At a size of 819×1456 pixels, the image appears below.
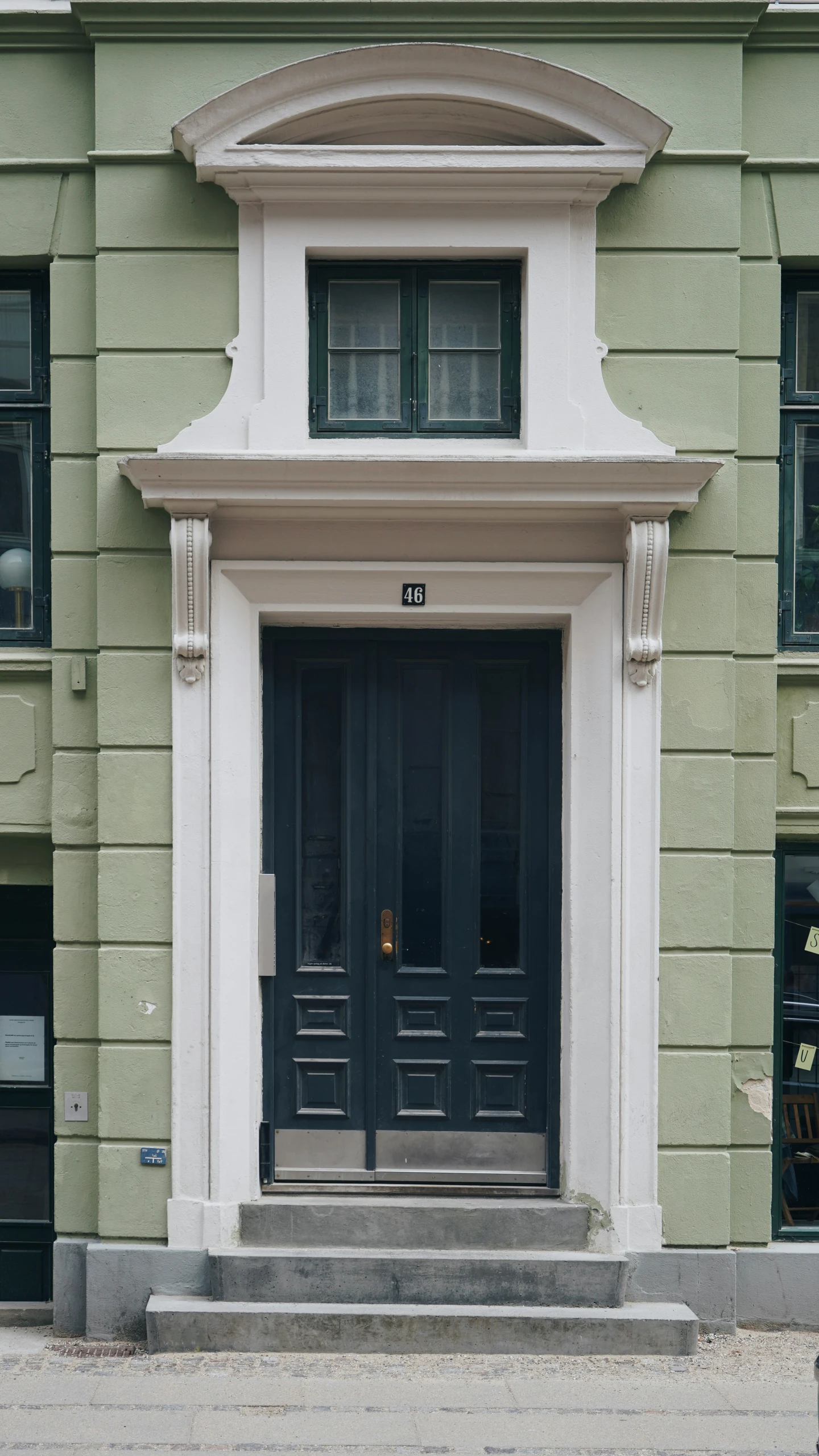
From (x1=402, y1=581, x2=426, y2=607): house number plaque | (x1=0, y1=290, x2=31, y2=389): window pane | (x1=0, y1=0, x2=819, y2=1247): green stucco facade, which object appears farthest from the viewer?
(x1=0, y1=290, x2=31, y2=389): window pane

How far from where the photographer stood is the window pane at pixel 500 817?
6.76 metres

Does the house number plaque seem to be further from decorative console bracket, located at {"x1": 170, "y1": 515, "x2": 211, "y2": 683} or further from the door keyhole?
the door keyhole

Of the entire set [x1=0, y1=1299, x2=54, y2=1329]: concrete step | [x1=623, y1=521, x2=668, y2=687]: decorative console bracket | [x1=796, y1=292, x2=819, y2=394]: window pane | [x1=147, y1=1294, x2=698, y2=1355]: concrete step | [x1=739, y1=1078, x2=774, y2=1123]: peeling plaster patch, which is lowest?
[x1=0, y1=1299, x2=54, y2=1329]: concrete step

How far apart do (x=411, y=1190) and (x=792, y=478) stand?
4516mm

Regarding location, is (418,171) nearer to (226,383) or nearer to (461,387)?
(461,387)

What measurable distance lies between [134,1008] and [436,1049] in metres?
1.67

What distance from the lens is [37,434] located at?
269 inches

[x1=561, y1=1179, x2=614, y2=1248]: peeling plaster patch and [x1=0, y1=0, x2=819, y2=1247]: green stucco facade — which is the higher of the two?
[x1=0, y1=0, x2=819, y2=1247]: green stucco facade

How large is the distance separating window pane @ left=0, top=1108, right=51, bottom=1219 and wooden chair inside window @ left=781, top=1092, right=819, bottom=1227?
14.0 feet

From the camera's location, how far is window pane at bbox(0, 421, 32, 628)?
687 cm

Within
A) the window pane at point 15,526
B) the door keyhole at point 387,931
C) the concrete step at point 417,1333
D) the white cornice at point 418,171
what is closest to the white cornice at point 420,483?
the window pane at point 15,526

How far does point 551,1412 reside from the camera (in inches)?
219

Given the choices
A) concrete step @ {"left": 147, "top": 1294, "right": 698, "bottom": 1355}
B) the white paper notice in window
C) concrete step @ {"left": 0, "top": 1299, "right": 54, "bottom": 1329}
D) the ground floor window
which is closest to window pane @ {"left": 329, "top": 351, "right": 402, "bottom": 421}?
the ground floor window

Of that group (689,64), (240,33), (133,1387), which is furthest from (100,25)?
(133,1387)
